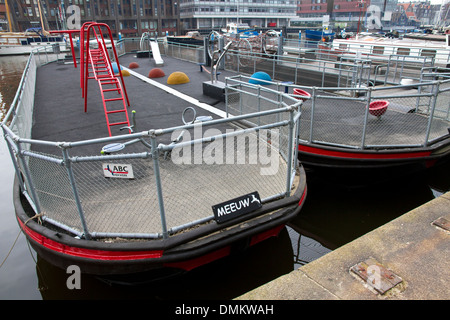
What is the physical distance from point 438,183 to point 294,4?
426ft

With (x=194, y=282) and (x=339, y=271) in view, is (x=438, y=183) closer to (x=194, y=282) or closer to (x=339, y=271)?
(x=339, y=271)

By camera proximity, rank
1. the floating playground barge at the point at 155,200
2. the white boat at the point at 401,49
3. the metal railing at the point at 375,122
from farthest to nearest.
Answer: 1. the white boat at the point at 401,49
2. the metal railing at the point at 375,122
3. the floating playground barge at the point at 155,200

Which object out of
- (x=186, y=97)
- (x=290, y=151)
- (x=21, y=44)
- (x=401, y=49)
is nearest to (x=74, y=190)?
(x=290, y=151)

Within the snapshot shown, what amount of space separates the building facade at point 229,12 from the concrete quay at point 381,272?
101 meters

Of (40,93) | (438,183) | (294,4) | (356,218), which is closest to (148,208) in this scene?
(356,218)

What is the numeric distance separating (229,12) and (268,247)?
112784mm

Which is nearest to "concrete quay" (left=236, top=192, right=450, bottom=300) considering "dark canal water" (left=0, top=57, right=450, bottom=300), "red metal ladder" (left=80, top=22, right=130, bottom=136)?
"dark canal water" (left=0, top=57, right=450, bottom=300)

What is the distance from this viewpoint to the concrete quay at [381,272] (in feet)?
12.8

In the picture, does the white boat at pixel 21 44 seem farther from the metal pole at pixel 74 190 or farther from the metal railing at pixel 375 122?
the metal pole at pixel 74 190

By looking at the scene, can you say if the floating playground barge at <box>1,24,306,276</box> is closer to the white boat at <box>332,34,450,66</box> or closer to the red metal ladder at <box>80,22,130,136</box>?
the red metal ladder at <box>80,22,130,136</box>

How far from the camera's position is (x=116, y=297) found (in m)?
5.30

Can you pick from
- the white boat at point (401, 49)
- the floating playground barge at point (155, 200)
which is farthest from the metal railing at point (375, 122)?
the white boat at point (401, 49)

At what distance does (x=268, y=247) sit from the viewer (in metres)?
6.59

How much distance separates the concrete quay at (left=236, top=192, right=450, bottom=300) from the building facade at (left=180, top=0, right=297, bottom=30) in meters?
101
